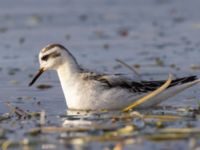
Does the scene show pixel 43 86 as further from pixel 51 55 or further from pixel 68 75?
pixel 68 75

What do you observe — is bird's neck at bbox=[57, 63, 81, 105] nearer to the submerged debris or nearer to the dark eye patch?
the dark eye patch

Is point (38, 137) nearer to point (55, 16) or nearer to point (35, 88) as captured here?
point (35, 88)

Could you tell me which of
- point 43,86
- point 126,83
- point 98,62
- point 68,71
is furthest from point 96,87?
point 98,62

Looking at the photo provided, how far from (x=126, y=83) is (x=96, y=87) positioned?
1.93ft

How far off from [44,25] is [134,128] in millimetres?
16201

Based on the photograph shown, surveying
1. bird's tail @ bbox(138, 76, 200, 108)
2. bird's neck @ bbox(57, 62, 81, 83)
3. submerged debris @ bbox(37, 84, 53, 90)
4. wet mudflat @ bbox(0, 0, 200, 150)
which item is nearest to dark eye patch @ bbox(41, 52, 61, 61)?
bird's neck @ bbox(57, 62, 81, 83)

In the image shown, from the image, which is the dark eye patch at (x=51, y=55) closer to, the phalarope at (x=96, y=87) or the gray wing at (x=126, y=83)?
the phalarope at (x=96, y=87)

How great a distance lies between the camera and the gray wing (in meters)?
14.1

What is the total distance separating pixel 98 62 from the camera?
20.2 metres

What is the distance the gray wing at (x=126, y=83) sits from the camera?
14.1 meters

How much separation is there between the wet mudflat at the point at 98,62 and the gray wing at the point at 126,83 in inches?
16.6

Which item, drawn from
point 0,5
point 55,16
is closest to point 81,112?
point 55,16

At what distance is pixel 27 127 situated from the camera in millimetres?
12352

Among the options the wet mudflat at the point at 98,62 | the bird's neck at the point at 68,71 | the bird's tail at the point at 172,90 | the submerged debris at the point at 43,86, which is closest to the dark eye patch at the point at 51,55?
the bird's neck at the point at 68,71
